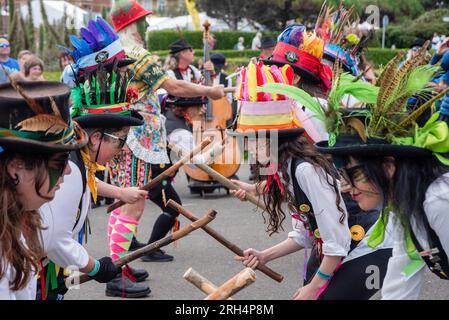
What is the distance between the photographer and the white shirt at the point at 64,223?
3346 mm

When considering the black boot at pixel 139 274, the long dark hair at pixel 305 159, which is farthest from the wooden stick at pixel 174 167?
the long dark hair at pixel 305 159

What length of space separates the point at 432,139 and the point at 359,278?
4.18ft

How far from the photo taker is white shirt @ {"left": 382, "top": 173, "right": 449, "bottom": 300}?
2.78m

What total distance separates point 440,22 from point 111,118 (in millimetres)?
23202

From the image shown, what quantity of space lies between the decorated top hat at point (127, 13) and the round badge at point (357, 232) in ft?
9.25

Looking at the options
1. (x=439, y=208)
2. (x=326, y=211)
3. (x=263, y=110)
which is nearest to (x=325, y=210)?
(x=326, y=211)

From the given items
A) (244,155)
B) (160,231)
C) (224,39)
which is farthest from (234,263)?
(224,39)

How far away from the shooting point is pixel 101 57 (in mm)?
5289

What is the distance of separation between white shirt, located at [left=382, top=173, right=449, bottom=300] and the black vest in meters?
0.80

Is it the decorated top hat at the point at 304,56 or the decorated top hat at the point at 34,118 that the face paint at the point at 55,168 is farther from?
the decorated top hat at the point at 304,56

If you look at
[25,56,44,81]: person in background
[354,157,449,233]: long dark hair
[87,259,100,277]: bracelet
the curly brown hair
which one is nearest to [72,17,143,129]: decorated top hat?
[87,259,100,277]: bracelet

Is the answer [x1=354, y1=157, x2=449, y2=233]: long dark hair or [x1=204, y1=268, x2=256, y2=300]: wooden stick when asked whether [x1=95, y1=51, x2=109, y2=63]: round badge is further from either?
[x1=354, y1=157, x2=449, y2=233]: long dark hair

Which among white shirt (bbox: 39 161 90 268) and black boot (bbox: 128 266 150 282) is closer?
white shirt (bbox: 39 161 90 268)
